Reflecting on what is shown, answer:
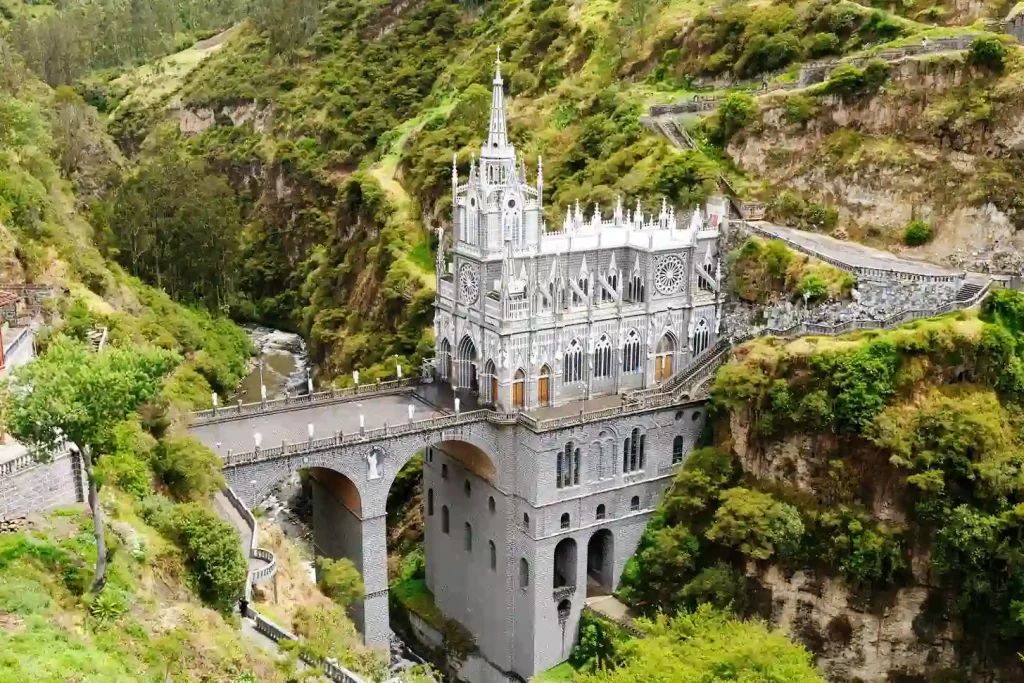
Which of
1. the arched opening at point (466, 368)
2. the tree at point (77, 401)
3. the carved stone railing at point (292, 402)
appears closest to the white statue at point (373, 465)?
the carved stone railing at point (292, 402)

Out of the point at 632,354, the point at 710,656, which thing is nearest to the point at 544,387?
the point at 632,354

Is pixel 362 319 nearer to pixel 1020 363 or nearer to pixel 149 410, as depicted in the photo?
pixel 149 410

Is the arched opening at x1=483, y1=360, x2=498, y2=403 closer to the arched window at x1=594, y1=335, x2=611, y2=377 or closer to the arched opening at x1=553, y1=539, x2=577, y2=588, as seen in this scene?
the arched window at x1=594, y1=335, x2=611, y2=377

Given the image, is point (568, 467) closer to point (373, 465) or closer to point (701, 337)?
point (373, 465)

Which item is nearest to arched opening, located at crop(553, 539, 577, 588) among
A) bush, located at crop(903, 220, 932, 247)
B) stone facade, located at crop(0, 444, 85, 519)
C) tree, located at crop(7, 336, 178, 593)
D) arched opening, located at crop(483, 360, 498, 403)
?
arched opening, located at crop(483, 360, 498, 403)

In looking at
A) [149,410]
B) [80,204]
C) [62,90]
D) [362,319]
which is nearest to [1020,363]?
[149,410]

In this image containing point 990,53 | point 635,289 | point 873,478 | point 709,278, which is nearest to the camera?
point 873,478
